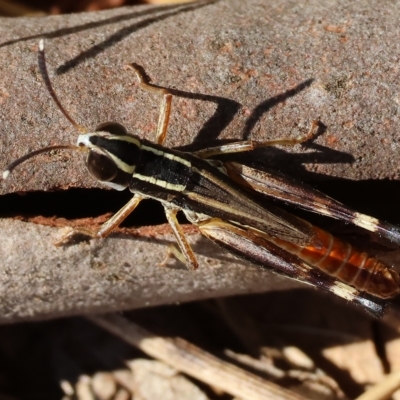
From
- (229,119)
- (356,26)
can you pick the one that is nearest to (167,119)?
(229,119)

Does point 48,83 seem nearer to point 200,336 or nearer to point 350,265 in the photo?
point 350,265

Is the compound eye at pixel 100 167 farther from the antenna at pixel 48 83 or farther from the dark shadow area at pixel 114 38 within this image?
the dark shadow area at pixel 114 38

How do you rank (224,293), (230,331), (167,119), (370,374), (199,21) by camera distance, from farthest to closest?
(230,331)
(370,374)
(224,293)
(199,21)
(167,119)

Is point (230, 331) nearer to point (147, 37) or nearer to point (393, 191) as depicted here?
point (393, 191)

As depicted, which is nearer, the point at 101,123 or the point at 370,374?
the point at 101,123

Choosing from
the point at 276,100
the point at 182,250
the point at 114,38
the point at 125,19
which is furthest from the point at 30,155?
the point at 276,100

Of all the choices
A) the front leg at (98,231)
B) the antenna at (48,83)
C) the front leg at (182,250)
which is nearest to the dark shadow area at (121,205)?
the front leg at (98,231)
